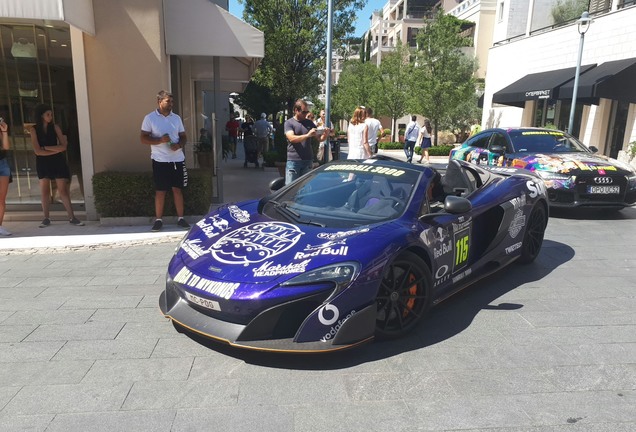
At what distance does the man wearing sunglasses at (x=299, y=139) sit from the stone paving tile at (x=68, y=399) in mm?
4669

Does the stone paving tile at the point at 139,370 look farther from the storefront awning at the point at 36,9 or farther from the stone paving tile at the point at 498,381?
the storefront awning at the point at 36,9

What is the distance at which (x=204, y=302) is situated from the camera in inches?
120

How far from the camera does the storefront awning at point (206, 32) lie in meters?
7.33

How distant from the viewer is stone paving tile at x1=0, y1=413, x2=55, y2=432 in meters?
2.42

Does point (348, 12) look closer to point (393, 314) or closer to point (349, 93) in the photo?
point (393, 314)

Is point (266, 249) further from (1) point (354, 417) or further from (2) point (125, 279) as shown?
(2) point (125, 279)

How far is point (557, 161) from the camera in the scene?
25.2 ft

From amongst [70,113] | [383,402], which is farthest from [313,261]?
[70,113]

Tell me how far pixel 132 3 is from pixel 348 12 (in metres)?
11.1

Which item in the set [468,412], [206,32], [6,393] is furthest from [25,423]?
[206,32]

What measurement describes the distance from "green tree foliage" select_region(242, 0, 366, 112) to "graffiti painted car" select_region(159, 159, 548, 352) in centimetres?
1220

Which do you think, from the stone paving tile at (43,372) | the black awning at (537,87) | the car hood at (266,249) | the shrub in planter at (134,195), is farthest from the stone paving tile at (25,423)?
the black awning at (537,87)

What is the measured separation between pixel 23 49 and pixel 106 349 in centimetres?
629

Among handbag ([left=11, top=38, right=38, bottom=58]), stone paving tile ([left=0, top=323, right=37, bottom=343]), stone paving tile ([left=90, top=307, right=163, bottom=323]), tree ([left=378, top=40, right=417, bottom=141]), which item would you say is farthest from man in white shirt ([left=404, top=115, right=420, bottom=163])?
stone paving tile ([left=0, top=323, right=37, bottom=343])
